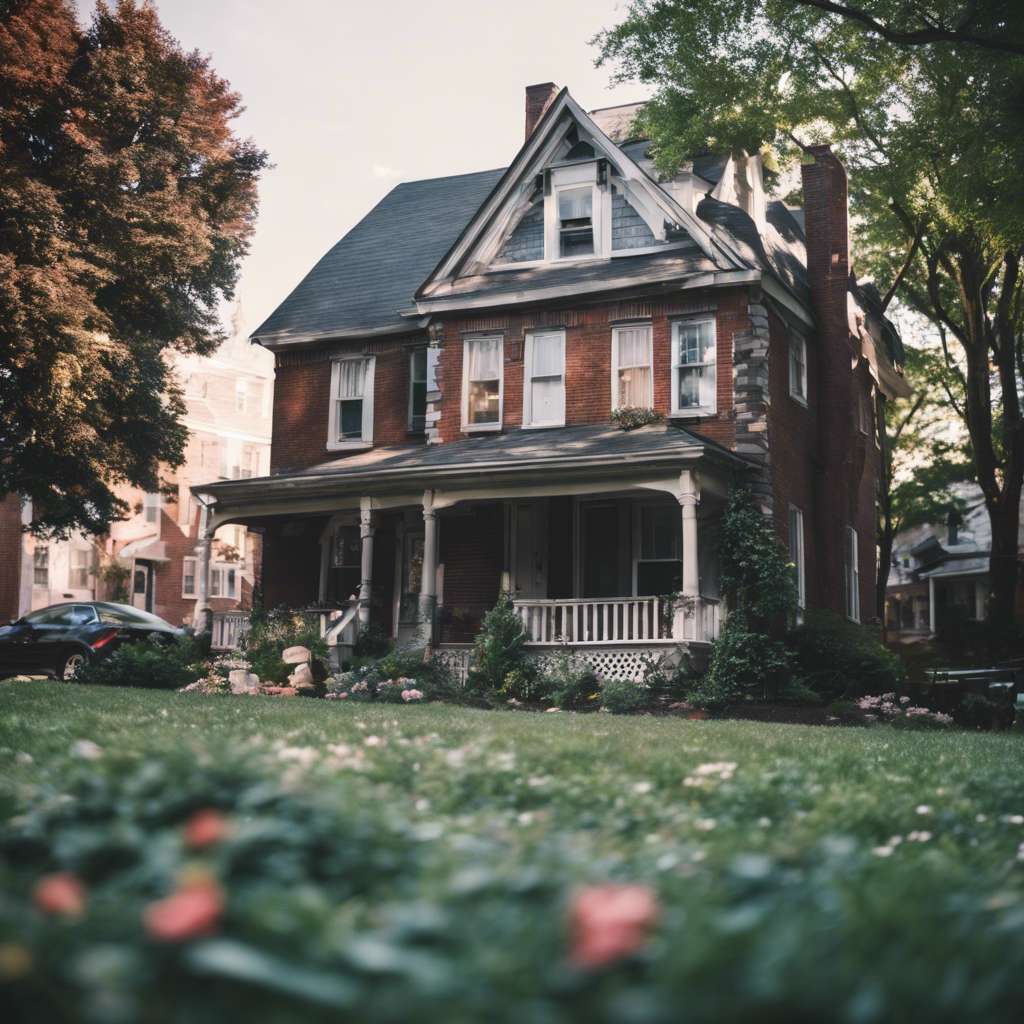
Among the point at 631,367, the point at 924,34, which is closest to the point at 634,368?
the point at 631,367

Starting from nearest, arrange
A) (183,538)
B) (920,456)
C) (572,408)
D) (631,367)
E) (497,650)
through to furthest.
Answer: (497,650)
(631,367)
(572,408)
(920,456)
(183,538)

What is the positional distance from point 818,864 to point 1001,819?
8.28 ft

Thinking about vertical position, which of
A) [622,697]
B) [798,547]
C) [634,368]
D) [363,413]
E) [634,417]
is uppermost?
[634,368]

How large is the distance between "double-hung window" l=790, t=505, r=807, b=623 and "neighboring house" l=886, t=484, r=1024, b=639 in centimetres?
2279

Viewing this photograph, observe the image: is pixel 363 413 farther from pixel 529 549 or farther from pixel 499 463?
pixel 499 463

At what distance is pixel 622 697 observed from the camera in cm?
1734

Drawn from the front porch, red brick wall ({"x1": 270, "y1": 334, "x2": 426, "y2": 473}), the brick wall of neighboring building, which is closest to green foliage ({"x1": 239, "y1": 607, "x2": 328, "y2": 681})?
the front porch

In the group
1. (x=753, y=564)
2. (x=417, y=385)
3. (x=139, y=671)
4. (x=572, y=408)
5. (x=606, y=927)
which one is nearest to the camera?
(x=606, y=927)

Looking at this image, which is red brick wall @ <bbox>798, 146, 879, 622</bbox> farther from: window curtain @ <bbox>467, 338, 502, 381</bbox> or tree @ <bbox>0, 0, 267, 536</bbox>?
tree @ <bbox>0, 0, 267, 536</bbox>

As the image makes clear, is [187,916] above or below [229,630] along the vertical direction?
below

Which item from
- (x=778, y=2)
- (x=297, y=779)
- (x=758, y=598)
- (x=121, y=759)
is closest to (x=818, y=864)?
(x=297, y=779)

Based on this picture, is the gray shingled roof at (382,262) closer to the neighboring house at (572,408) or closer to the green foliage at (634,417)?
the neighboring house at (572,408)

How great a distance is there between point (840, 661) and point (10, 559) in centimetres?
3110

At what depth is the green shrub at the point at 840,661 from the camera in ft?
62.1
